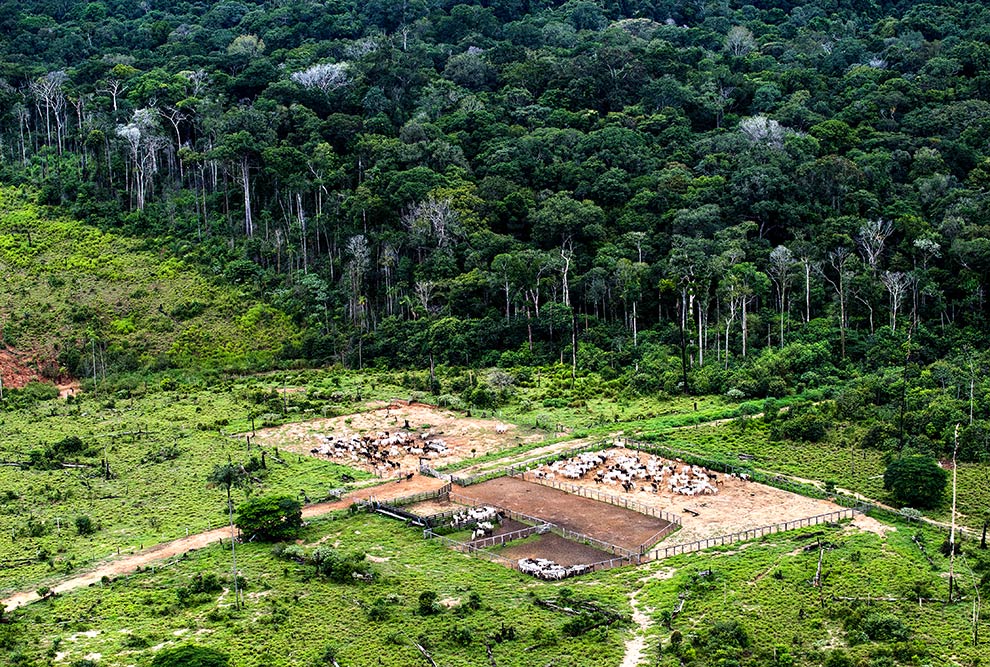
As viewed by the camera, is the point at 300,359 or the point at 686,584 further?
the point at 300,359

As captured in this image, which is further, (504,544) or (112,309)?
(112,309)

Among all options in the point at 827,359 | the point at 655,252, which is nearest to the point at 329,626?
the point at 827,359

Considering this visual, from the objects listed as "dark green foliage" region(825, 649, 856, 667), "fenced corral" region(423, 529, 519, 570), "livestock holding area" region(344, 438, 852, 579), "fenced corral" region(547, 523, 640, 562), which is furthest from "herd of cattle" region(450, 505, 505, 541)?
"dark green foliage" region(825, 649, 856, 667)

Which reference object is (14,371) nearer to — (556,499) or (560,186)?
(556,499)

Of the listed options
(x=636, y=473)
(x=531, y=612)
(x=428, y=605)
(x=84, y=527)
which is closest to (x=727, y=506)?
(x=636, y=473)

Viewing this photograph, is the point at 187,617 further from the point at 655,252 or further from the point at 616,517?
the point at 655,252

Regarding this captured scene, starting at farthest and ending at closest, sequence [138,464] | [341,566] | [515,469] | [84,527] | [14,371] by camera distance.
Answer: [14,371] → [138,464] → [515,469] → [84,527] → [341,566]
